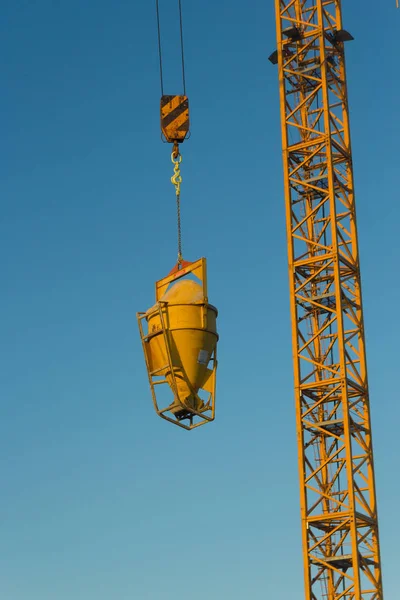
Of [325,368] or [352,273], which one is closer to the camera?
[325,368]

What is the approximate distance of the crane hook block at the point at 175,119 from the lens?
1270 inches

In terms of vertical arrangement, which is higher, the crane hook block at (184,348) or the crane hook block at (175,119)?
the crane hook block at (175,119)

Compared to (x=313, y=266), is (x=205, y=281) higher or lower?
lower

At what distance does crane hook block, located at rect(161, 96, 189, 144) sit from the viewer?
3225 centimetres

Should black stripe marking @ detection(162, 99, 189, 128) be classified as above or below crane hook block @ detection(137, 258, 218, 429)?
above

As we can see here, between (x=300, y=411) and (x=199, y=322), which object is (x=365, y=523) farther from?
(x=199, y=322)

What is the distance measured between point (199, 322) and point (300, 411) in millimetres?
25848

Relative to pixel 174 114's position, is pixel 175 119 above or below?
below

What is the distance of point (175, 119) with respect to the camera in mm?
32312

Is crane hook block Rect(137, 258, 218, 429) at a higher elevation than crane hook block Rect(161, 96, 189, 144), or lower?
lower

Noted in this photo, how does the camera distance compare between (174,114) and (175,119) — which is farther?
(174,114)

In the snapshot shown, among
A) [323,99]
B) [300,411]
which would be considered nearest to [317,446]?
[300,411]

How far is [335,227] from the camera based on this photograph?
5269 centimetres

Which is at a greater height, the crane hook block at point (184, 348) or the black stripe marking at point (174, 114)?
the black stripe marking at point (174, 114)
